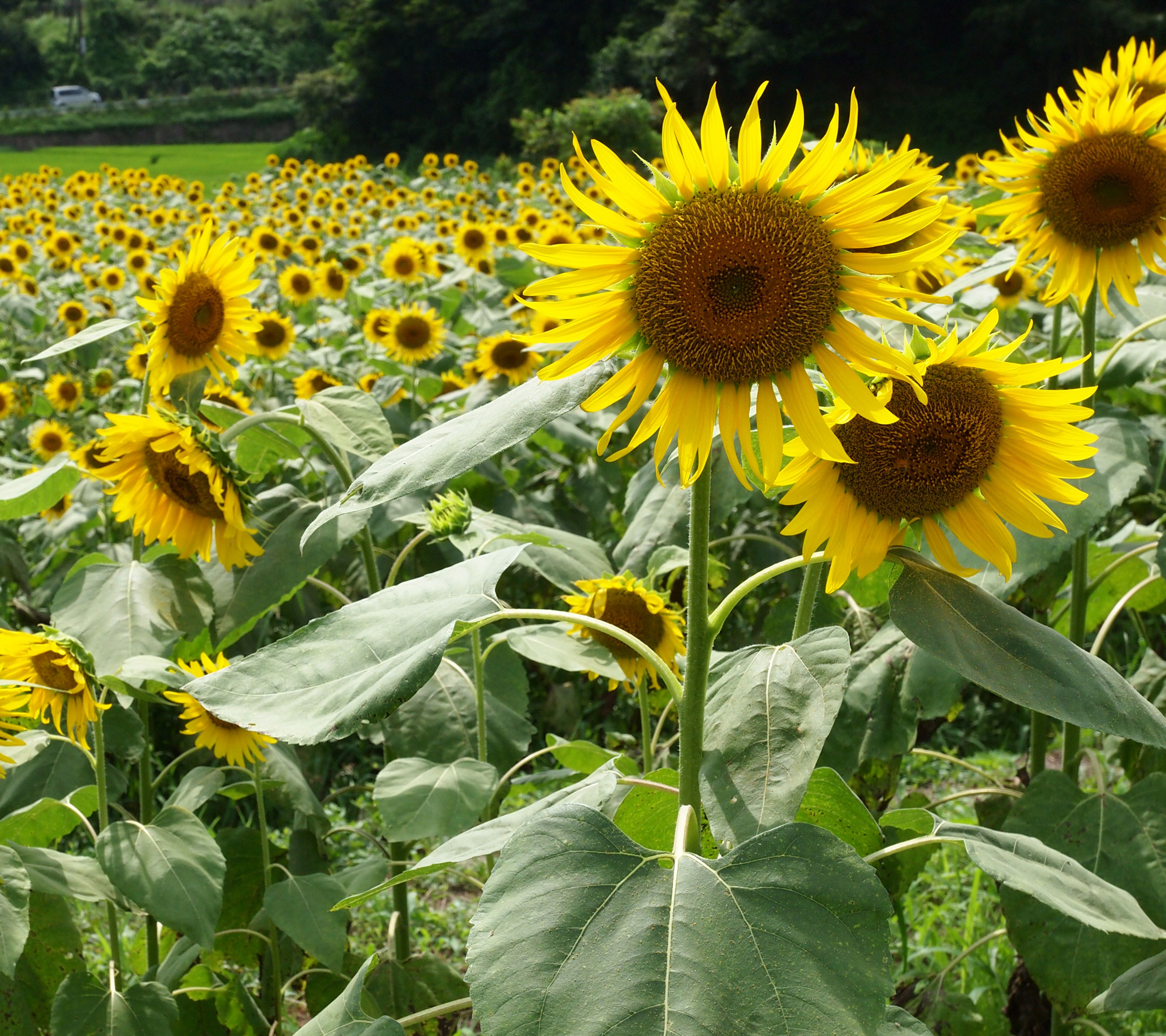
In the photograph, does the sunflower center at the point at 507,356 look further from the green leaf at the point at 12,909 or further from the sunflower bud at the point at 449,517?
the green leaf at the point at 12,909

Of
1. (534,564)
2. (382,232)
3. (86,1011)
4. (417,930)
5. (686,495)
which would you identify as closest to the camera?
(86,1011)

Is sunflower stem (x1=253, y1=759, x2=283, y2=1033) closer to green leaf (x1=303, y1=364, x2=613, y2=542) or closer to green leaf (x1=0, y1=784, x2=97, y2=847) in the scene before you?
green leaf (x1=0, y1=784, x2=97, y2=847)

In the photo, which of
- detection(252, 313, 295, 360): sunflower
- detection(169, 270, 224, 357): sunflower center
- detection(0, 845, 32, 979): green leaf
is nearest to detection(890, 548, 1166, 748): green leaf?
detection(0, 845, 32, 979): green leaf

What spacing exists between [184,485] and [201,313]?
444mm

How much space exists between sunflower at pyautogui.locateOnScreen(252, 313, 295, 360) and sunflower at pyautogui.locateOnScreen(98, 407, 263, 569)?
2.63m

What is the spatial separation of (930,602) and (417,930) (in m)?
2.16

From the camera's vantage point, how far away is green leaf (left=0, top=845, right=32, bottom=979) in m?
1.41

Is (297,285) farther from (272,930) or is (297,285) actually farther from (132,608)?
(272,930)

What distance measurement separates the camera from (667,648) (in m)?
2.08

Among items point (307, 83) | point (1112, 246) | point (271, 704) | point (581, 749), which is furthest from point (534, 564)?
point (307, 83)

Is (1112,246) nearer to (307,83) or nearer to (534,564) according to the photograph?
(534,564)

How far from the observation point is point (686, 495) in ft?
6.50

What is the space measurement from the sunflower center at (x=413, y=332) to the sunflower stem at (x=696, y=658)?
406cm

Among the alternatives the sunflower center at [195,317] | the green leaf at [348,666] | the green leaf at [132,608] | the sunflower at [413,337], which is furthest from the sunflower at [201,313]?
the sunflower at [413,337]
